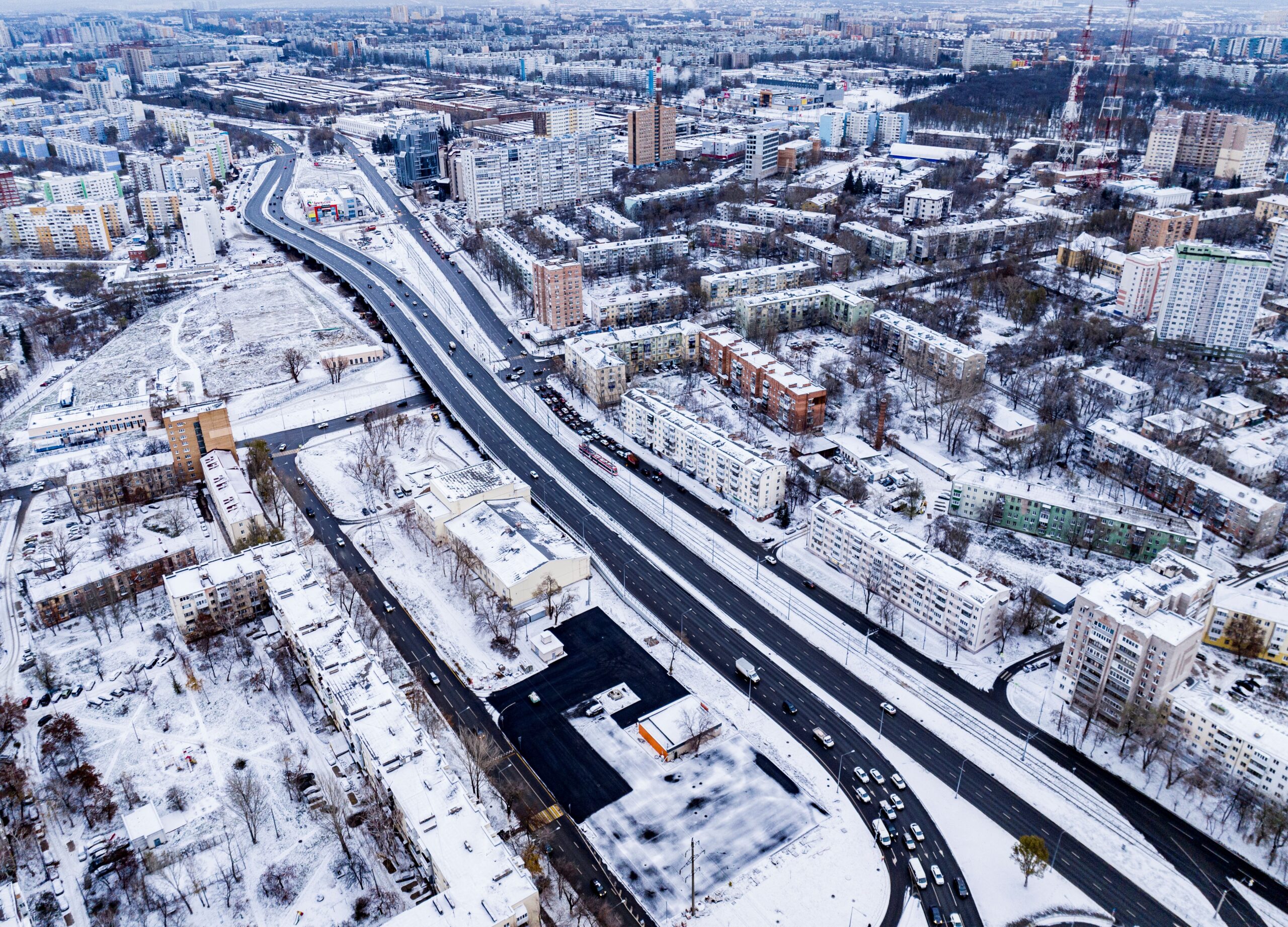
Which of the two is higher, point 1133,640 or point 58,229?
point 58,229

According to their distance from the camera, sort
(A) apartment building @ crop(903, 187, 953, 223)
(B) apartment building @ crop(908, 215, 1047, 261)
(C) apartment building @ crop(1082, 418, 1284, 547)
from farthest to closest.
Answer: (A) apartment building @ crop(903, 187, 953, 223), (B) apartment building @ crop(908, 215, 1047, 261), (C) apartment building @ crop(1082, 418, 1284, 547)

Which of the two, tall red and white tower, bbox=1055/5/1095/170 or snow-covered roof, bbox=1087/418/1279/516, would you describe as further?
tall red and white tower, bbox=1055/5/1095/170

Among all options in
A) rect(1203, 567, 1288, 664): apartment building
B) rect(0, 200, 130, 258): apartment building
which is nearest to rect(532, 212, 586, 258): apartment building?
rect(0, 200, 130, 258): apartment building

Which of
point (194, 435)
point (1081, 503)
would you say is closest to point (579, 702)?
point (1081, 503)

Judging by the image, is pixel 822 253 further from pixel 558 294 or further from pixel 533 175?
pixel 533 175

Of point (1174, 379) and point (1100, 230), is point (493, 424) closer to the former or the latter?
point (1174, 379)

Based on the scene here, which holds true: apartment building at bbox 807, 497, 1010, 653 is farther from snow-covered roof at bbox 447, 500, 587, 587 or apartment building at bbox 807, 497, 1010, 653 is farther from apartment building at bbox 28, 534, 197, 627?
apartment building at bbox 28, 534, 197, 627

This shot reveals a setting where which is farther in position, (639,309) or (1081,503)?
(639,309)
